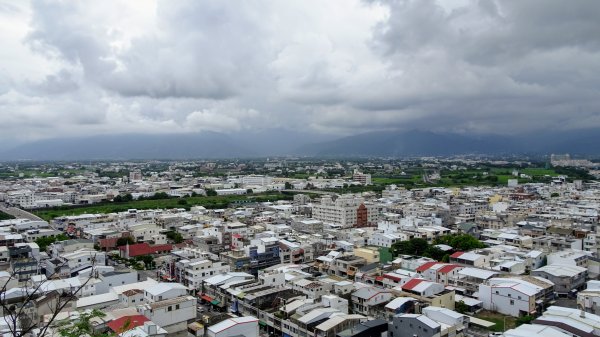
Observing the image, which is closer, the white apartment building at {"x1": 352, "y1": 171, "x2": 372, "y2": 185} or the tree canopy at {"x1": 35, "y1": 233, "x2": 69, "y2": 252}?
the tree canopy at {"x1": 35, "y1": 233, "x2": 69, "y2": 252}

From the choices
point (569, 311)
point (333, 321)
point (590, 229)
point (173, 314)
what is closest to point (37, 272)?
point (173, 314)

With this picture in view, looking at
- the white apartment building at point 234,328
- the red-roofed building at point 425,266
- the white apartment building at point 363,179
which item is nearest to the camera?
the white apartment building at point 234,328

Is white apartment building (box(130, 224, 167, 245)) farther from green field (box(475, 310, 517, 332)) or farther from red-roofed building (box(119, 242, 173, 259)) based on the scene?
green field (box(475, 310, 517, 332))

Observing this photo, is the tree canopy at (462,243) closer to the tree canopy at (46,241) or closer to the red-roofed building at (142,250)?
the red-roofed building at (142,250)

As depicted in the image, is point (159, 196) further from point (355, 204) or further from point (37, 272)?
point (37, 272)

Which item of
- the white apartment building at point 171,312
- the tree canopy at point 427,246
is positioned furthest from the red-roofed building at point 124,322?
the tree canopy at point 427,246

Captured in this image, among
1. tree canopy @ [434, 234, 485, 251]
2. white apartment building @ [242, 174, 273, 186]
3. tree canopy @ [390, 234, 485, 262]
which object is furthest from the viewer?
white apartment building @ [242, 174, 273, 186]

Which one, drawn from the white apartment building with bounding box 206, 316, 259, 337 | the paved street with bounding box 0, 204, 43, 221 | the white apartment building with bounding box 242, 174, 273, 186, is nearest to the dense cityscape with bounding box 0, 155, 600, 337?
the white apartment building with bounding box 206, 316, 259, 337
